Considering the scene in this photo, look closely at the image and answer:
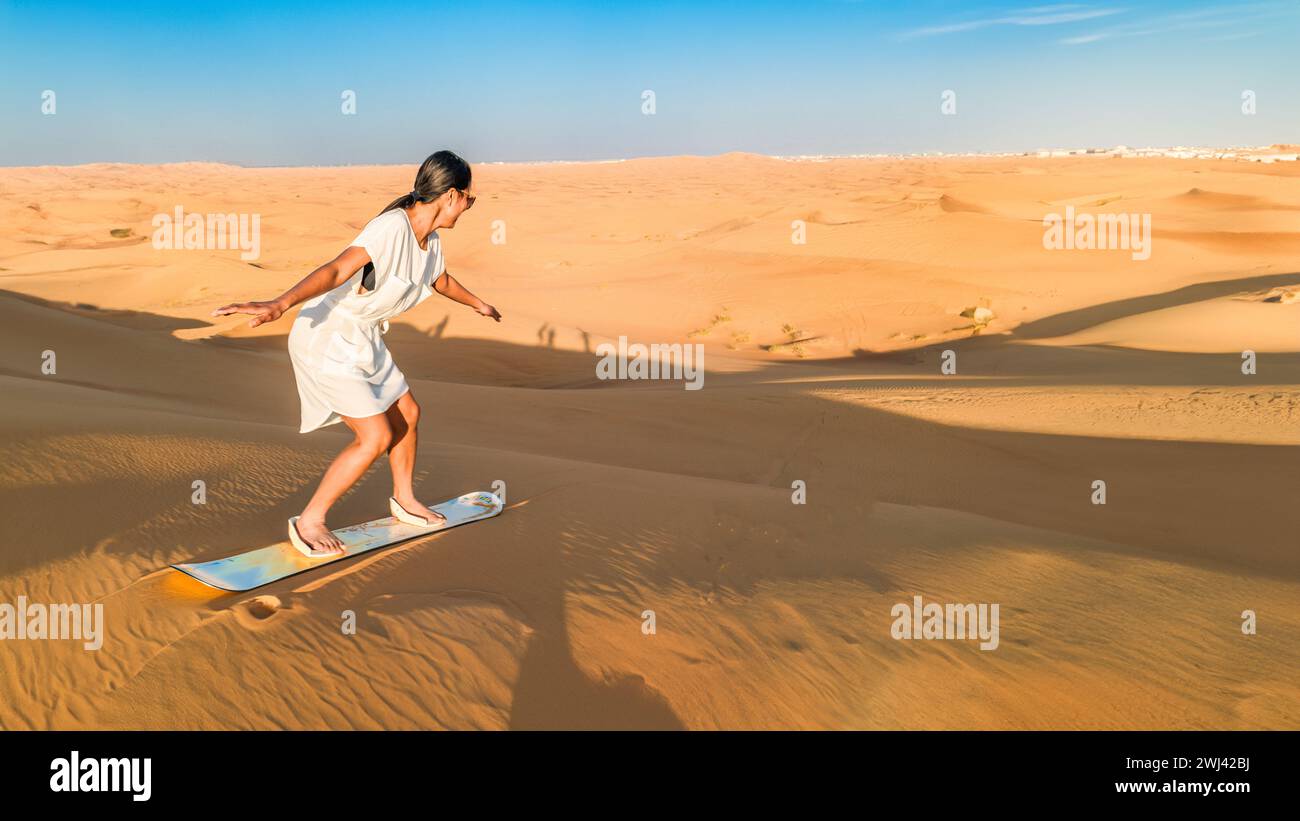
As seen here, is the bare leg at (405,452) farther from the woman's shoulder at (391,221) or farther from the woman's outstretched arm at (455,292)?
the woman's shoulder at (391,221)

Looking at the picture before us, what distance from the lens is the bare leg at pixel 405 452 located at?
138 inches

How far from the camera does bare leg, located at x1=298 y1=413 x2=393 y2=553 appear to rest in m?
3.22

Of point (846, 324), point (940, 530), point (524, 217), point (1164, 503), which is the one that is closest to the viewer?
point (940, 530)

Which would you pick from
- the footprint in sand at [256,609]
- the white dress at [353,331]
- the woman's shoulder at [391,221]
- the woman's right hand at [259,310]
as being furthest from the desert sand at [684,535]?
the woman's shoulder at [391,221]

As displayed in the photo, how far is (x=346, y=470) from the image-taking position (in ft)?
10.7

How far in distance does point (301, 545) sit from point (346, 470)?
318mm

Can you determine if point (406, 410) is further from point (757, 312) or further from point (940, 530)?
point (757, 312)

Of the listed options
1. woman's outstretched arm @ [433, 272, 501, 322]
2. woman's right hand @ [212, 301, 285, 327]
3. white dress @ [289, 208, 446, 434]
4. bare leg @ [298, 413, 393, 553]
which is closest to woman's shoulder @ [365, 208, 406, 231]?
white dress @ [289, 208, 446, 434]

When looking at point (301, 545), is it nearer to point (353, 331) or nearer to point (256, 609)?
point (256, 609)

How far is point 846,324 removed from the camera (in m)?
14.2

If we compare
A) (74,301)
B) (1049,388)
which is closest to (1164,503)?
(1049,388)

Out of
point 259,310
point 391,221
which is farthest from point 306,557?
point 391,221
